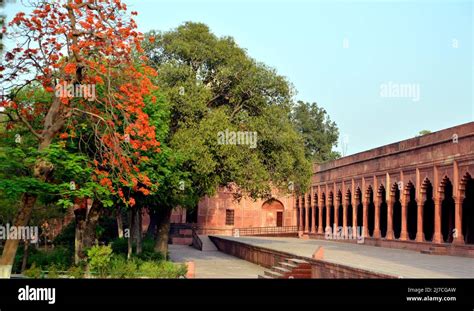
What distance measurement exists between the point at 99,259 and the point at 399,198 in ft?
72.6

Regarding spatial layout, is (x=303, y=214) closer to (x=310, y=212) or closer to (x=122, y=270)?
(x=310, y=212)

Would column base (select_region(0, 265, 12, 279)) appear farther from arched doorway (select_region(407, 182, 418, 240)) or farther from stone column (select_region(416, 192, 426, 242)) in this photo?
arched doorway (select_region(407, 182, 418, 240))

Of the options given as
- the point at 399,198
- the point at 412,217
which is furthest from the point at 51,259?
the point at 412,217

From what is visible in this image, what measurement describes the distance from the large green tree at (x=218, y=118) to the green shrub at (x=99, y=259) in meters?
3.82

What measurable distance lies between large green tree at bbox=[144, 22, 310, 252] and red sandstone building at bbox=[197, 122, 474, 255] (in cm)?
326

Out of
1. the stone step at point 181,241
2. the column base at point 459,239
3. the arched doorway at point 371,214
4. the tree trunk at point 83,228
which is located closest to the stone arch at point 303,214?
the arched doorway at point 371,214

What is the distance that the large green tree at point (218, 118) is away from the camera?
24.8 meters

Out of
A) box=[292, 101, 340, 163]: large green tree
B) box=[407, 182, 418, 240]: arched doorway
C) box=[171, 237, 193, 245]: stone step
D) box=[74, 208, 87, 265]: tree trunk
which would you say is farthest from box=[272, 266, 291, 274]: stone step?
box=[292, 101, 340, 163]: large green tree

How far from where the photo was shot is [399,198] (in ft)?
124

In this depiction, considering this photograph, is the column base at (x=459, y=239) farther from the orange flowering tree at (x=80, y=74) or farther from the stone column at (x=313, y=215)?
Result: the stone column at (x=313, y=215)

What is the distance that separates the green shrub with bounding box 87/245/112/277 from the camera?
2011 cm
